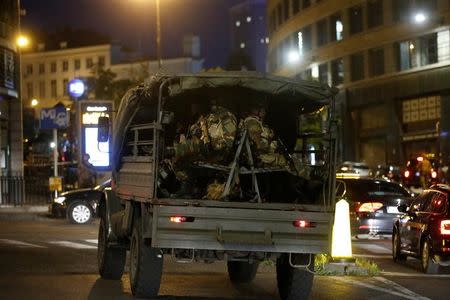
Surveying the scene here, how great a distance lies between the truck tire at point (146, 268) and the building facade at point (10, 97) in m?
21.5

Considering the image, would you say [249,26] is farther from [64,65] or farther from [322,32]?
[322,32]

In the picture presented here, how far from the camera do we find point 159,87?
34.4ft

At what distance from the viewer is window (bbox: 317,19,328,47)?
194ft

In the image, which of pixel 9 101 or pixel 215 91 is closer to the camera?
pixel 215 91

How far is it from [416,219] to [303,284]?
497 cm

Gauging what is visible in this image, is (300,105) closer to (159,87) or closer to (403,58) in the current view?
(159,87)

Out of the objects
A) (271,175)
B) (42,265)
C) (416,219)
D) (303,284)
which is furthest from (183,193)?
(416,219)

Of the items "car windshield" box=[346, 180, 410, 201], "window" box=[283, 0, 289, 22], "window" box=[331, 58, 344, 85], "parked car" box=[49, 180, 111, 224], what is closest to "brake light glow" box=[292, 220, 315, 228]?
"car windshield" box=[346, 180, 410, 201]

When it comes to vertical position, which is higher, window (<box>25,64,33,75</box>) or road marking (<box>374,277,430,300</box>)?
window (<box>25,64,33,75</box>)

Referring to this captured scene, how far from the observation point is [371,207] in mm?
19219

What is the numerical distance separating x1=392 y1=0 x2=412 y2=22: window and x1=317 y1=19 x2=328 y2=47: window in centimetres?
812

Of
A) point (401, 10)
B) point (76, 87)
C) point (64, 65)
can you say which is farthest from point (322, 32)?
point (64, 65)

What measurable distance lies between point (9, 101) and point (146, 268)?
922 inches

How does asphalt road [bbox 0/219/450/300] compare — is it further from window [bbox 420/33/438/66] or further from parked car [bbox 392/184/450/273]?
window [bbox 420/33/438/66]
